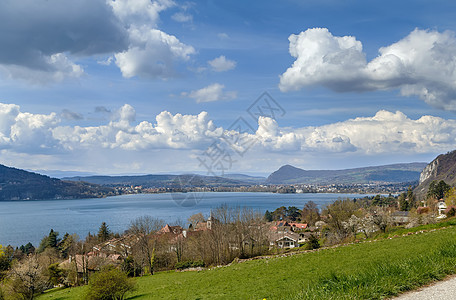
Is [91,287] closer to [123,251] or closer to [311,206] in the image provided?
[123,251]

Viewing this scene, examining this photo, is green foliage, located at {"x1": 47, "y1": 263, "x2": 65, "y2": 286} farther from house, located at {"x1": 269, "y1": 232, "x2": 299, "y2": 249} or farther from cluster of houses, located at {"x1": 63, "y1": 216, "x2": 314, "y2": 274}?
house, located at {"x1": 269, "y1": 232, "x2": 299, "y2": 249}

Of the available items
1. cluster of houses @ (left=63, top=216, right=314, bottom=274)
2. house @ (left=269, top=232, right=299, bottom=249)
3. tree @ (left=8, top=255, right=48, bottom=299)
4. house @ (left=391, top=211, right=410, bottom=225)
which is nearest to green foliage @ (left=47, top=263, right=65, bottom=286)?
cluster of houses @ (left=63, top=216, right=314, bottom=274)

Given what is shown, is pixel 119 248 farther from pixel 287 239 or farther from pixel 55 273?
pixel 287 239

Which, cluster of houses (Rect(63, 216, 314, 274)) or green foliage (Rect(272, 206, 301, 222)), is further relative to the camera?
green foliage (Rect(272, 206, 301, 222))

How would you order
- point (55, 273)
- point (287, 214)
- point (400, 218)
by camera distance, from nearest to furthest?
point (55, 273)
point (400, 218)
point (287, 214)

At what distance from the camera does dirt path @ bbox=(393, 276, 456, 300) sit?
7098mm

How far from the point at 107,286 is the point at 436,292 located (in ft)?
57.5

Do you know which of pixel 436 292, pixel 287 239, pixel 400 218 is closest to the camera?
pixel 436 292

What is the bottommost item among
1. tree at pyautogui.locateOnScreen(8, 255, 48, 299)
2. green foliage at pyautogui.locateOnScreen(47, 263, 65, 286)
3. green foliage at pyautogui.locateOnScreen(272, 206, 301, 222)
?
green foliage at pyautogui.locateOnScreen(272, 206, 301, 222)

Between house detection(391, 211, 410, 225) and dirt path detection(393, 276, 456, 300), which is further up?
dirt path detection(393, 276, 456, 300)

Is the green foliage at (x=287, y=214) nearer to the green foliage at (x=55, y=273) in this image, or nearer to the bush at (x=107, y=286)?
the green foliage at (x=55, y=273)

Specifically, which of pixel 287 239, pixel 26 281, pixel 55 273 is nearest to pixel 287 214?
pixel 287 239

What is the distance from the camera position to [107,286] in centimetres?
1927

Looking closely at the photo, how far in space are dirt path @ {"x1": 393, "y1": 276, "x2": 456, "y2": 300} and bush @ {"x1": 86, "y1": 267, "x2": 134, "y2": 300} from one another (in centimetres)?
1686
